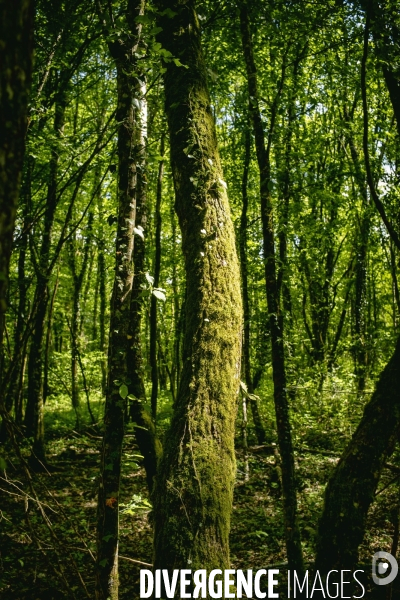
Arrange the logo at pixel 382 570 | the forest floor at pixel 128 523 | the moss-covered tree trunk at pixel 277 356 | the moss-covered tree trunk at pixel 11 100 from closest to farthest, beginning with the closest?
1. the moss-covered tree trunk at pixel 11 100
2. the moss-covered tree trunk at pixel 277 356
3. the logo at pixel 382 570
4. the forest floor at pixel 128 523

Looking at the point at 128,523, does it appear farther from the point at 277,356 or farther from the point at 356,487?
the point at 356,487

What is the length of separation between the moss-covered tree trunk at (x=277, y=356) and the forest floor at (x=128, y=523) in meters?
0.62

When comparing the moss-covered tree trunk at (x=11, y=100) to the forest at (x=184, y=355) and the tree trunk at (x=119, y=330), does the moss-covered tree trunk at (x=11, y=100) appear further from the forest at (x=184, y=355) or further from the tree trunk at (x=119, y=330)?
the tree trunk at (x=119, y=330)

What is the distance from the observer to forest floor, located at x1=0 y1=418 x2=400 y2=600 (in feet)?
16.4

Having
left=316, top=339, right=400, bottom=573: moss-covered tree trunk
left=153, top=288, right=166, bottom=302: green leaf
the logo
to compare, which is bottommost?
the logo

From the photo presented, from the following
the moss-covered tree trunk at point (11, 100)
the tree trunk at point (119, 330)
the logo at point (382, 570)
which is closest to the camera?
the moss-covered tree trunk at point (11, 100)

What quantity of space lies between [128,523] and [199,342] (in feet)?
17.9

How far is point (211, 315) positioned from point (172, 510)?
4.10 feet

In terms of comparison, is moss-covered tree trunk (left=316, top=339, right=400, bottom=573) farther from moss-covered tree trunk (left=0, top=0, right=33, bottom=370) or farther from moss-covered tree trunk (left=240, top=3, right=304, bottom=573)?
moss-covered tree trunk (left=0, top=0, right=33, bottom=370)

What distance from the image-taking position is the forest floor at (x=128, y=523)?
5000 mm

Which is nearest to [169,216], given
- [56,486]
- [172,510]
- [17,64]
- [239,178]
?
[239,178]

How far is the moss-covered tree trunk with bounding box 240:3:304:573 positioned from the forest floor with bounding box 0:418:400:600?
622 mm

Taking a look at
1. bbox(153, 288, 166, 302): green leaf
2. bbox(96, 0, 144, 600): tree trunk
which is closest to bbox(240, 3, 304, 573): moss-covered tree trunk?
bbox(96, 0, 144, 600): tree trunk

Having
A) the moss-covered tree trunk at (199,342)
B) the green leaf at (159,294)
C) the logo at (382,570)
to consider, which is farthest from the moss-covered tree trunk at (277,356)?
the green leaf at (159,294)
